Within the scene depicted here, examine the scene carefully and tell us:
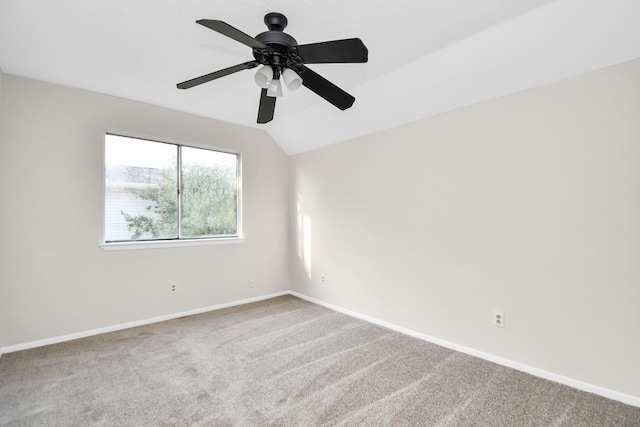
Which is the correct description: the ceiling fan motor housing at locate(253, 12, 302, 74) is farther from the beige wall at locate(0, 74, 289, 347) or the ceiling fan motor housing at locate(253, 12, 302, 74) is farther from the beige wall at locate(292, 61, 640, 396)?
the beige wall at locate(0, 74, 289, 347)

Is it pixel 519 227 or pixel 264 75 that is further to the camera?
pixel 519 227

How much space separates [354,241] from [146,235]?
2353 millimetres

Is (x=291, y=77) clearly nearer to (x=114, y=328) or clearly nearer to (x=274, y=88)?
(x=274, y=88)

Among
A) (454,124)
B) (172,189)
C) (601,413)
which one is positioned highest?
(454,124)

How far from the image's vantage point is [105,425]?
177 cm

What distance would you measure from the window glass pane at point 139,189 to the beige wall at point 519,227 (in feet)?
7.16

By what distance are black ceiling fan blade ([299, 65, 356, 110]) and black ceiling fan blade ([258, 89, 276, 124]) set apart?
0.30 meters

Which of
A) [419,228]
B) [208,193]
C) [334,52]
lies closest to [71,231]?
[208,193]

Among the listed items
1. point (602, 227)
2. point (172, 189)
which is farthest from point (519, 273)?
point (172, 189)

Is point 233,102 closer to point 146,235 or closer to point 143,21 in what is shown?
point 143,21

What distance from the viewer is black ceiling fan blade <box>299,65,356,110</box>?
191 centimetres

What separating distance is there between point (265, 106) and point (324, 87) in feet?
Result: 1.70

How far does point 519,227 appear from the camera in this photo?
2.38 metres

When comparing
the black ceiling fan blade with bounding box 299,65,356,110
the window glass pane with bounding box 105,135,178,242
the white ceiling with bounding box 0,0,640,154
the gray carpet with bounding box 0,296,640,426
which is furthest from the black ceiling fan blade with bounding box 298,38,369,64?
the window glass pane with bounding box 105,135,178,242
